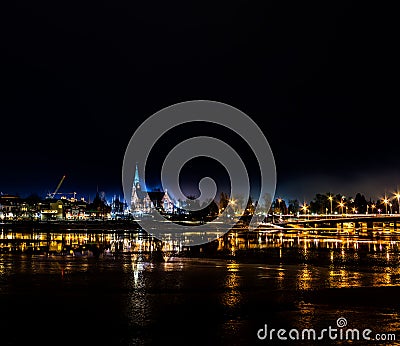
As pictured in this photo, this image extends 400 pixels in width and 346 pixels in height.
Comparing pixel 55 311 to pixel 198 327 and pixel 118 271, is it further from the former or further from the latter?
pixel 118 271

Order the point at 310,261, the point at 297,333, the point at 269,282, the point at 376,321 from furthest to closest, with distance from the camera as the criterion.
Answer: the point at 310,261
the point at 269,282
the point at 376,321
the point at 297,333

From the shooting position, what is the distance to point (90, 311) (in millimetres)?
18250

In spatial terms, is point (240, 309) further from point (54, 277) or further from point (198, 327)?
point (54, 277)

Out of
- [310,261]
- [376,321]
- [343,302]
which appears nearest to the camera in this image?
[376,321]

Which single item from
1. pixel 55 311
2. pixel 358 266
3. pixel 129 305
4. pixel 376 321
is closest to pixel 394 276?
pixel 358 266

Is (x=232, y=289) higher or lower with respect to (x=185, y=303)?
higher

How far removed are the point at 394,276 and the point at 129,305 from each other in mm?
15838

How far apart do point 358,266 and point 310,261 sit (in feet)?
15.0

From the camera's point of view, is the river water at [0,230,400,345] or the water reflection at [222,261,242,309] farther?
the water reflection at [222,261,242,309]

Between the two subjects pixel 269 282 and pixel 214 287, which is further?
pixel 269 282

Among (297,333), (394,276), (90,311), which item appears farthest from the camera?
(394,276)

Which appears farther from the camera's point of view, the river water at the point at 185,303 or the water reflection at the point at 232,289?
the water reflection at the point at 232,289

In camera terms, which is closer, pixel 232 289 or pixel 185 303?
pixel 185 303

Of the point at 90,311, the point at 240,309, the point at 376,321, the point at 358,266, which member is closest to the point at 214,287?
the point at 240,309
